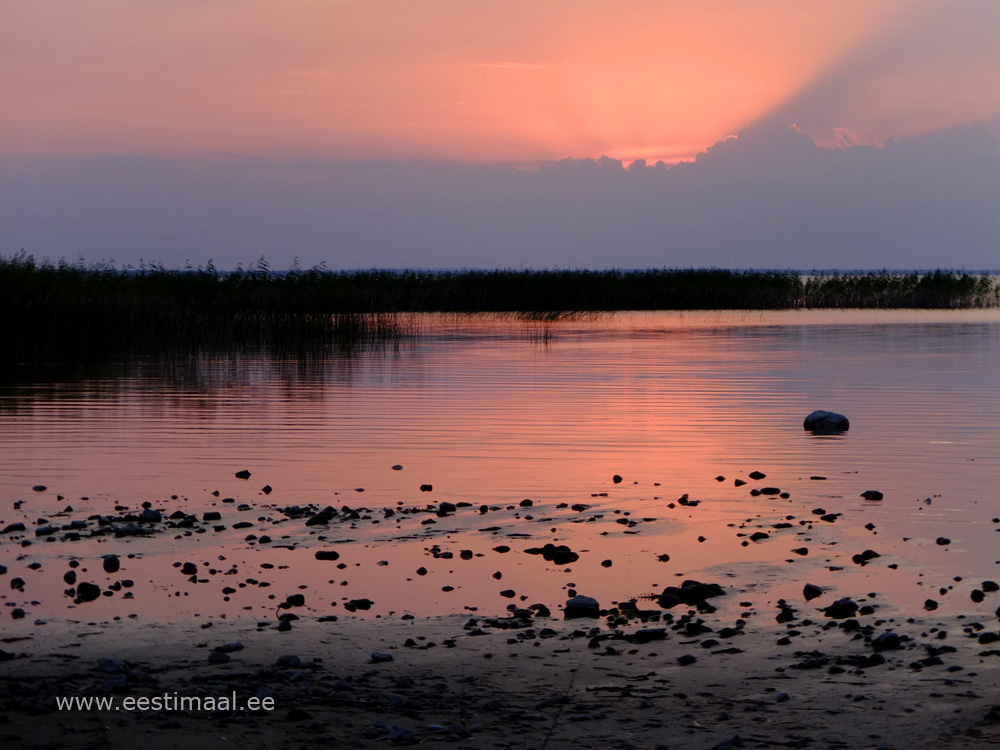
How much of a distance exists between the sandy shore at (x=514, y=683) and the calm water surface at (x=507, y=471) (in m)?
0.77

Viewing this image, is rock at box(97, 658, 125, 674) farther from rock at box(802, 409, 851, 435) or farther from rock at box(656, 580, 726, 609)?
rock at box(802, 409, 851, 435)

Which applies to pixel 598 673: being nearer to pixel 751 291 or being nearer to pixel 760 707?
pixel 760 707

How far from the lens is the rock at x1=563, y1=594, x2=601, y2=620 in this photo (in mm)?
7695

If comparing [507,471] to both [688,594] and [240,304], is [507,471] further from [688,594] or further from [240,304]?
[240,304]

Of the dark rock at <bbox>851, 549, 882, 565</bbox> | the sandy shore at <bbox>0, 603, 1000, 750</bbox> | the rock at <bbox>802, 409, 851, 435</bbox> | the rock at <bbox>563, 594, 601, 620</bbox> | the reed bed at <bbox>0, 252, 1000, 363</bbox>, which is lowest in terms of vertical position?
the sandy shore at <bbox>0, 603, 1000, 750</bbox>

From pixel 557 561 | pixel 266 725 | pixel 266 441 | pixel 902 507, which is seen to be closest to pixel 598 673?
pixel 266 725

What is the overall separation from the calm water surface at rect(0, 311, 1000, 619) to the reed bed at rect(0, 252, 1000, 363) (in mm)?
4959

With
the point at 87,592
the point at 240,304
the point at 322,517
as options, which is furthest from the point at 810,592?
the point at 240,304

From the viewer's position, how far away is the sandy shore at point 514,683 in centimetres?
557

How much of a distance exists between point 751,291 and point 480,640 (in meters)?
61.4

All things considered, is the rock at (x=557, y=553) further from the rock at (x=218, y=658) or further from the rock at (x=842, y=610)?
the rock at (x=218, y=658)

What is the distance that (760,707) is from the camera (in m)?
5.97

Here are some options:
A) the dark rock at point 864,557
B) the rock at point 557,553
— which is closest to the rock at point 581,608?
the rock at point 557,553

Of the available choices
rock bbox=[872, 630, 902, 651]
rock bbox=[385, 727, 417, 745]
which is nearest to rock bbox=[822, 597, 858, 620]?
rock bbox=[872, 630, 902, 651]
